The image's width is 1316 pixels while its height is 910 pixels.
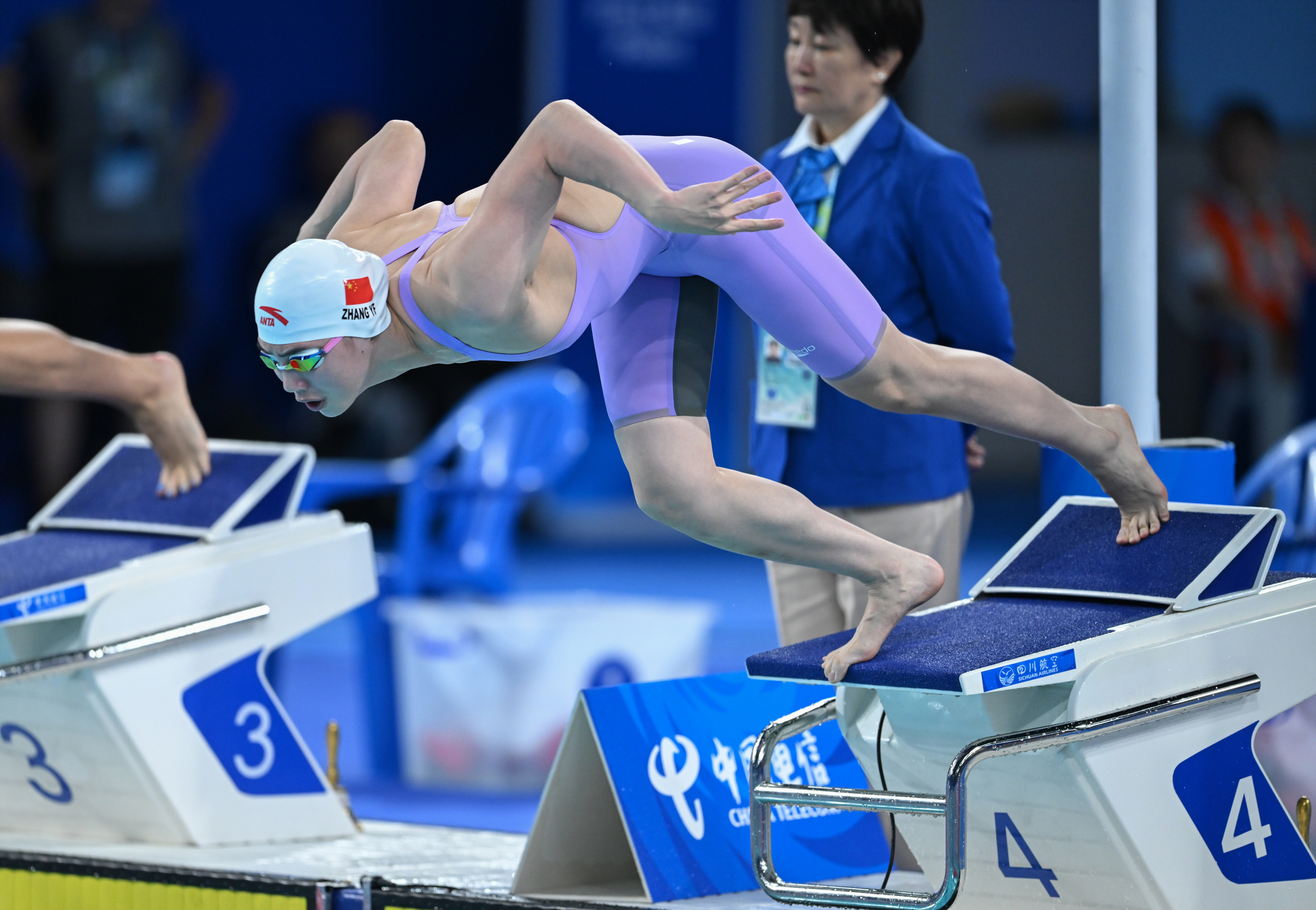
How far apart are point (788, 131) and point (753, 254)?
30.5 feet

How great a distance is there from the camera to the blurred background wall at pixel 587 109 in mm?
10172

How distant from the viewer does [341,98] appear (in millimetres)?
10836

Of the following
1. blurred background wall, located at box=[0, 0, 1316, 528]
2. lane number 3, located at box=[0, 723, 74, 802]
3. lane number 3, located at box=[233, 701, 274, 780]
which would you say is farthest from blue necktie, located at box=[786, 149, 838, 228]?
blurred background wall, located at box=[0, 0, 1316, 528]

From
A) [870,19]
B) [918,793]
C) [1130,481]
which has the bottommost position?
[918,793]

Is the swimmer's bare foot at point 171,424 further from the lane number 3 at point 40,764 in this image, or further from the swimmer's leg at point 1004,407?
the swimmer's leg at point 1004,407

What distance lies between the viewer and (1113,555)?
3051 mm

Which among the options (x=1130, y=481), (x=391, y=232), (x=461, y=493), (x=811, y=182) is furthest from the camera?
(x=461, y=493)

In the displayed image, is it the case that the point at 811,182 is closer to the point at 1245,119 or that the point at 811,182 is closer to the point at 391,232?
the point at 391,232

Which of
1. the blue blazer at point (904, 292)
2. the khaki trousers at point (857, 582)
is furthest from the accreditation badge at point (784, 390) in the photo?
the khaki trousers at point (857, 582)

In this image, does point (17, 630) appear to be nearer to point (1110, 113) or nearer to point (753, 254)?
point (753, 254)

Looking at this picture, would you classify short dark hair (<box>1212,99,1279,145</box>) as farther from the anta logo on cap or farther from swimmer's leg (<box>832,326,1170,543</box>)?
the anta logo on cap

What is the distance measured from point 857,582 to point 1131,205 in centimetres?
98

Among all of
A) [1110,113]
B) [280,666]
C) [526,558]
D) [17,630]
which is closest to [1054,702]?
[1110,113]

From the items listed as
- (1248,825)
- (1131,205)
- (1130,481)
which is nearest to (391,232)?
(1130,481)
